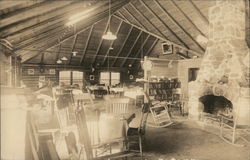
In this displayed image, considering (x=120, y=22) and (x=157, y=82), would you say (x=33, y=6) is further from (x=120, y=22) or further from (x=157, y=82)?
(x=120, y=22)

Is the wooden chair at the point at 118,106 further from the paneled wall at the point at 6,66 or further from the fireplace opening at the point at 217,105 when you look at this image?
the fireplace opening at the point at 217,105

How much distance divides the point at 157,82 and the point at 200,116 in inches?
182

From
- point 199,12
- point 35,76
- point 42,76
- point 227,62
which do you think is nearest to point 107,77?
point 42,76

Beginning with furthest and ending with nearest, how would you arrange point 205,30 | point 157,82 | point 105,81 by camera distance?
point 105,81 < point 157,82 < point 205,30

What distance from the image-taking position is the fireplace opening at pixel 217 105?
7.77m

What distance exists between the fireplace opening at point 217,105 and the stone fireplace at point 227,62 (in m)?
0.33

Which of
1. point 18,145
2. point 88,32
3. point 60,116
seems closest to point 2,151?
point 18,145

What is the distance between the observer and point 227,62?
7031mm

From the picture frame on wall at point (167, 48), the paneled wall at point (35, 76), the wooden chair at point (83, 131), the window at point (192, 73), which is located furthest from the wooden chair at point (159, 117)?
the paneled wall at point (35, 76)

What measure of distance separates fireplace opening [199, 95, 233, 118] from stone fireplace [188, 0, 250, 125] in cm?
33

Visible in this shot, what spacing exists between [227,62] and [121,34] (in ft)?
29.3

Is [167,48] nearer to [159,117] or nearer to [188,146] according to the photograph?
[159,117]

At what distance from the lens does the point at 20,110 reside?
2.46 m

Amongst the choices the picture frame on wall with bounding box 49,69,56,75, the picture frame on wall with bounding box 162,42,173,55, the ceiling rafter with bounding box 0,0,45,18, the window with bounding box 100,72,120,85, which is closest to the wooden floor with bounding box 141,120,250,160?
the ceiling rafter with bounding box 0,0,45,18
